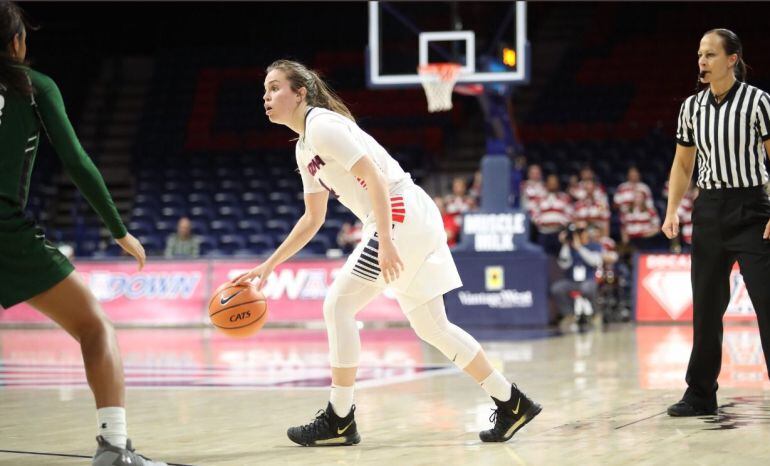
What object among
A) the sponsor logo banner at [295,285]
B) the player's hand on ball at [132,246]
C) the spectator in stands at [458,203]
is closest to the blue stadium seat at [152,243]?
the sponsor logo banner at [295,285]

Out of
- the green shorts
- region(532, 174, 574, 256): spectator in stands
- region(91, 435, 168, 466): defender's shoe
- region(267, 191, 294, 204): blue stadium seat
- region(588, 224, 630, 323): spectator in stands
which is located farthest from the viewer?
region(267, 191, 294, 204): blue stadium seat

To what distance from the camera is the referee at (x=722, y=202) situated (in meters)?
5.70

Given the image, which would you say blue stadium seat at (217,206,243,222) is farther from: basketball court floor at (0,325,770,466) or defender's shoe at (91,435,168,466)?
defender's shoe at (91,435,168,466)

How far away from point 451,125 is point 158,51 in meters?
8.20

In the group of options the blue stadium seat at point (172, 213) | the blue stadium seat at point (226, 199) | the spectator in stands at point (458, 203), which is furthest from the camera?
the blue stadium seat at point (226, 199)

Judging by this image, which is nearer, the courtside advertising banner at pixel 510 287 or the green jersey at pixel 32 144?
the green jersey at pixel 32 144

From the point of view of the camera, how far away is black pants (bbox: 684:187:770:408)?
567 cm

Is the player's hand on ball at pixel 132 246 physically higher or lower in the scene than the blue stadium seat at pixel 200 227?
higher

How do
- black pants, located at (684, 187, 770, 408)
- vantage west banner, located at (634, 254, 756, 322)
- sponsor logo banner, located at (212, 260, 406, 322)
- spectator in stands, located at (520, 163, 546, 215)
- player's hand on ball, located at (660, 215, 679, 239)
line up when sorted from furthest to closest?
1. spectator in stands, located at (520, 163, 546, 215)
2. sponsor logo banner, located at (212, 260, 406, 322)
3. vantage west banner, located at (634, 254, 756, 322)
4. player's hand on ball, located at (660, 215, 679, 239)
5. black pants, located at (684, 187, 770, 408)

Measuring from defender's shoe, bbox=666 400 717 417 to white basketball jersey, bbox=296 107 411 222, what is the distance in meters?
1.98

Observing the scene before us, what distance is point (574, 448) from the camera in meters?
4.87

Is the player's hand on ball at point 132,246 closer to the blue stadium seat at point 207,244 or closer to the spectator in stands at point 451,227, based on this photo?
the spectator in stands at point 451,227

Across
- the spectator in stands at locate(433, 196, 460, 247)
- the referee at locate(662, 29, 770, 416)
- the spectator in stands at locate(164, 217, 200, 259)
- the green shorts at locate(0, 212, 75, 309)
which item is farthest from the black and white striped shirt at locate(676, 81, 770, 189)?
the spectator in stands at locate(164, 217, 200, 259)

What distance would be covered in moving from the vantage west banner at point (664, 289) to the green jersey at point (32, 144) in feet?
40.2
